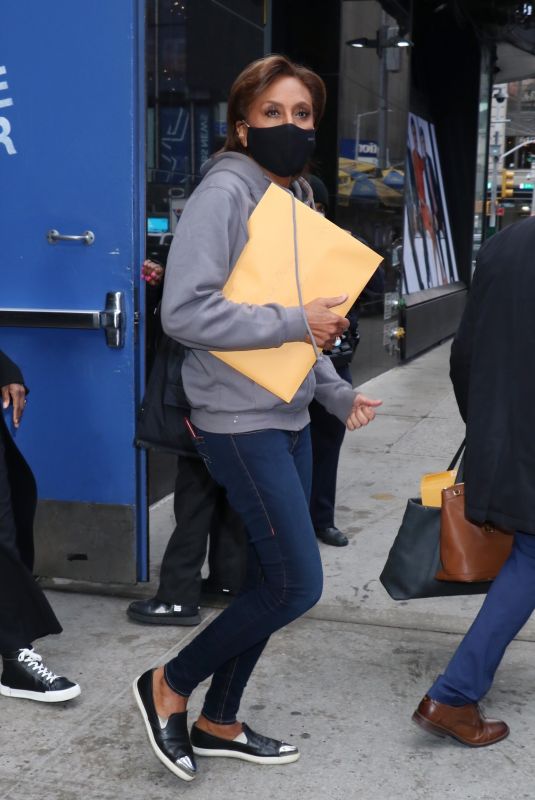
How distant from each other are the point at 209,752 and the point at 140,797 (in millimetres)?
254

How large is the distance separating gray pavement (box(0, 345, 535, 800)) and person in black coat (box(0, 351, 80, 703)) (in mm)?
70

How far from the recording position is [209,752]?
9.95 ft

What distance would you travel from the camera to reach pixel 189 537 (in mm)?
4086

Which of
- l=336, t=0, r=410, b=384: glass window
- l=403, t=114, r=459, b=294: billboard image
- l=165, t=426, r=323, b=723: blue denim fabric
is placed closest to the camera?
l=165, t=426, r=323, b=723: blue denim fabric

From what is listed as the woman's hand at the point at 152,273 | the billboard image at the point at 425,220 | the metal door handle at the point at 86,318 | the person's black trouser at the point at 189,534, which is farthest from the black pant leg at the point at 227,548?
the billboard image at the point at 425,220

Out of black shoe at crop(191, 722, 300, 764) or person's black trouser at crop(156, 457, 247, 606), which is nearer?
black shoe at crop(191, 722, 300, 764)

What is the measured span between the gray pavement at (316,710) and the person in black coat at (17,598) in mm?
70

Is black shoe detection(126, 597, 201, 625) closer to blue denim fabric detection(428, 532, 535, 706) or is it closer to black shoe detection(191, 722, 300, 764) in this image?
black shoe detection(191, 722, 300, 764)

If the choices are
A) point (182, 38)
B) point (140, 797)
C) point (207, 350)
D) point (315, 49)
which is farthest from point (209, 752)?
point (315, 49)

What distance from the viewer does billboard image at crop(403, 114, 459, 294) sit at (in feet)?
42.8

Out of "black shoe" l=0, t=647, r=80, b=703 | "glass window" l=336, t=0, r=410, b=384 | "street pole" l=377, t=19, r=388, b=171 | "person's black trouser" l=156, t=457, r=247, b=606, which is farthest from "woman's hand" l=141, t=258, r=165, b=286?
"street pole" l=377, t=19, r=388, b=171

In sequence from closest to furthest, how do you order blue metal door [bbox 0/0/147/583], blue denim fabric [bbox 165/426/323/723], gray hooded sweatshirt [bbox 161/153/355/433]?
gray hooded sweatshirt [bbox 161/153/355/433], blue denim fabric [bbox 165/426/323/723], blue metal door [bbox 0/0/147/583]

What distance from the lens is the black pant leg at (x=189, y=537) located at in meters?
4.08

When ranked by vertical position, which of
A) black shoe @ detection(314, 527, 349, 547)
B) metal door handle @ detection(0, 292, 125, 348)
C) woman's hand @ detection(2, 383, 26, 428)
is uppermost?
metal door handle @ detection(0, 292, 125, 348)
